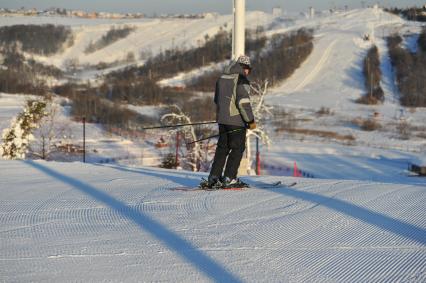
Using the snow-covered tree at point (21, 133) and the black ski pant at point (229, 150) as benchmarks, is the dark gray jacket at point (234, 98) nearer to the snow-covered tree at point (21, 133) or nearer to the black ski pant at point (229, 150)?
the black ski pant at point (229, 150)

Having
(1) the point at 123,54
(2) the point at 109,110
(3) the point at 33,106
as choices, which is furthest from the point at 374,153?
(1) the point at 123,54

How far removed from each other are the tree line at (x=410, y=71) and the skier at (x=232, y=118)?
4530cm

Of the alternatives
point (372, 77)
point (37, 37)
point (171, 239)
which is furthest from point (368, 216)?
point (37, 37)

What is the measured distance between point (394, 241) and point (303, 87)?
5538 centimetres

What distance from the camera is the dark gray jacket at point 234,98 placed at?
580 centimetres

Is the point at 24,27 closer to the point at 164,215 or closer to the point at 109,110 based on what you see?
the point at 109,110

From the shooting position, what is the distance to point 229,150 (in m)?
6.17

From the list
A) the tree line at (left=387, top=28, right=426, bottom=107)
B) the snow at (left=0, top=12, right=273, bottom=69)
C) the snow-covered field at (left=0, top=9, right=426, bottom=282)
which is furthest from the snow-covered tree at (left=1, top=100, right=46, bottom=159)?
the snow at (left=0, top=12, right=273, bottom=69)

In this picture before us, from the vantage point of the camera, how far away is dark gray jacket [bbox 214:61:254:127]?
580cm

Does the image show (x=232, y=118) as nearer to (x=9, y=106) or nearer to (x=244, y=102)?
(x=244, y=102)

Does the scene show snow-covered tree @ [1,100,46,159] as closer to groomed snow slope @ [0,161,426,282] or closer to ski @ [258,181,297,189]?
groomed snow slope @ [0,161,426,282]

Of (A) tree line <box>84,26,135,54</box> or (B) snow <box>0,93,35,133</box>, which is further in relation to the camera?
(A) tree line <box>84,26,135,54</box>

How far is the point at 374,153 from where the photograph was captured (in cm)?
3070

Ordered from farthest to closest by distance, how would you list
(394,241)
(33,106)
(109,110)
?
(109,110), (33,106), (394,241)
